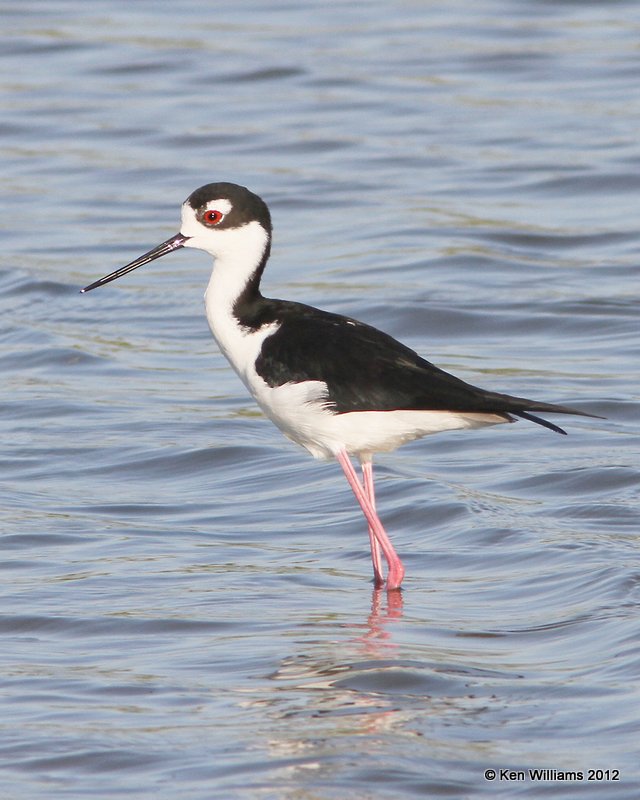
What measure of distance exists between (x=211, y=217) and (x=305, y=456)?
66.2 inches

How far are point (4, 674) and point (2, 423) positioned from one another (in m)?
3.44

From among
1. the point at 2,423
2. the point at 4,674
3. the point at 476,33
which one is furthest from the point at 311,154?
the point at 4,674

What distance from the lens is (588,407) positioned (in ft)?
28.7

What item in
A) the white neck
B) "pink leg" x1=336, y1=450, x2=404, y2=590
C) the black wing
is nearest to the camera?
the black wing

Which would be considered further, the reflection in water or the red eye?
the red eye

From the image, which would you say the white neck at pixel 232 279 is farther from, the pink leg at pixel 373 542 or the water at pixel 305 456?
the water at pixel 305 456

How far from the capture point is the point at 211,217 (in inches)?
285

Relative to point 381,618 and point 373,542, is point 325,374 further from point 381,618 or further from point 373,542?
point 381,618

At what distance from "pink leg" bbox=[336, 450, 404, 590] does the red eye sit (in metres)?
1.18

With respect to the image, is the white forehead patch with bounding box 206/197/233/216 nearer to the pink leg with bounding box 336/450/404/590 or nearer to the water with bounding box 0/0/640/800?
the pink leg with bounding box 336/450/404/590

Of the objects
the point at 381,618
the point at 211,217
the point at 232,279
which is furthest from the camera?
the point at 211,217

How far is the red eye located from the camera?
7227 millimetres

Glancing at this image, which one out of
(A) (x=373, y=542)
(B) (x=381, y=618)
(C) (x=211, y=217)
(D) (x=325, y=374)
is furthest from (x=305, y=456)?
(B) (x=381, y=618)

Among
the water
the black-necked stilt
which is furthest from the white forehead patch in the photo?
the water
